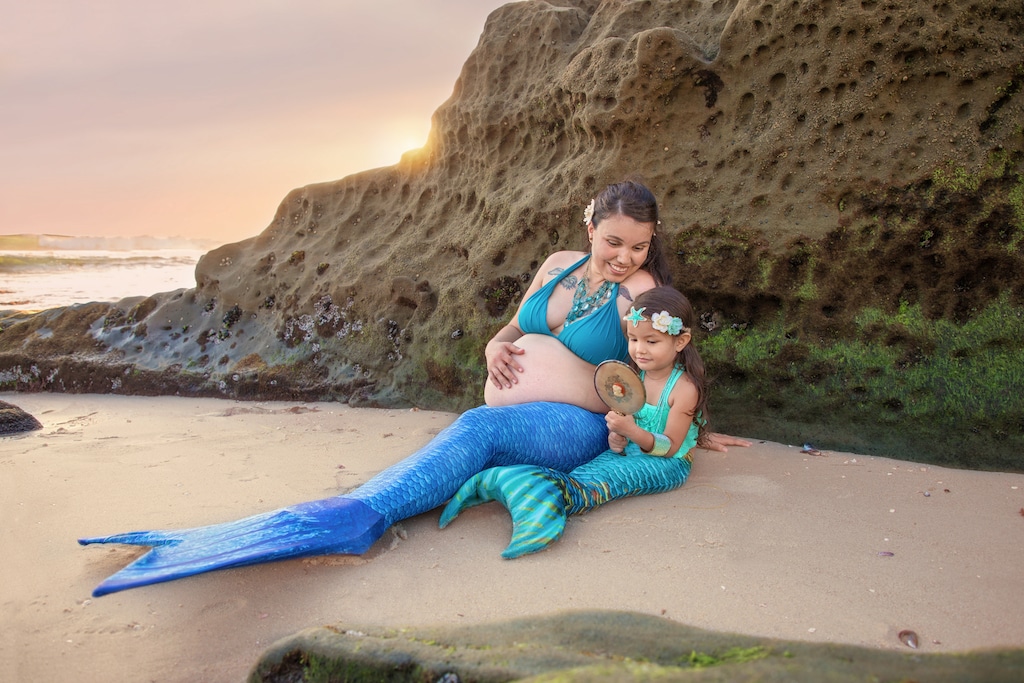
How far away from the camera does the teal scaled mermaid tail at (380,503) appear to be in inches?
93.4

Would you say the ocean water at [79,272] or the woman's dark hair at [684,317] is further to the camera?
the ocean water at [79,272]

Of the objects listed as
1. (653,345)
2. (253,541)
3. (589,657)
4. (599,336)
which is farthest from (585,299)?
(589,657)

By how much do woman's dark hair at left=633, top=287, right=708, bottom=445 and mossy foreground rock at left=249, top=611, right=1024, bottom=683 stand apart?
63.6 inches

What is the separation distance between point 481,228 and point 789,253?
206 cm

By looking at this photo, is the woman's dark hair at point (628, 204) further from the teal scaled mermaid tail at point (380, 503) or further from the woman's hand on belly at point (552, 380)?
the teal scaled mermaid tail at point (380, 503)

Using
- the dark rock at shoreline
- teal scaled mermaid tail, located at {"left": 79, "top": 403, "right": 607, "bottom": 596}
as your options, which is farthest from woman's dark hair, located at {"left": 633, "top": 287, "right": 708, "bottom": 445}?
the dark rock at shoreline

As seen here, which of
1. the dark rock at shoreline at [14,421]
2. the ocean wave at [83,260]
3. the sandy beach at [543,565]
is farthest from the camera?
the ocean wave at [83,260]

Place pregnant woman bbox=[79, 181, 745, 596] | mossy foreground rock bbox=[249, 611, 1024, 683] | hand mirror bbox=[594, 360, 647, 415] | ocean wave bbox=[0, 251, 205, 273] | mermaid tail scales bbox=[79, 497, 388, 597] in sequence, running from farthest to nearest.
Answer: ocean wave bbox=[0, 251, 205, 273]
hand mirror bbox=[594, 360, 647, 415]
pregnant woman bbox=[79, 181, 745, 596]
mermaid tail scales bbox=[79, 497, 388, 597]
mossy foreground rock bbox=[249, 611, 1024, 683]

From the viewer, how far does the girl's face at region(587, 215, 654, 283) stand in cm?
352

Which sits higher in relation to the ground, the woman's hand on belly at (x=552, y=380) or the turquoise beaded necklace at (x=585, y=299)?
the turquoise beaded necklace at (x=585, y=299)

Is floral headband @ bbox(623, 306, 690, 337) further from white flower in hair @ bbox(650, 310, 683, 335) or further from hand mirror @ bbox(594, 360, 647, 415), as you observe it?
hand mirror @ bbox(594, 360, 647, 415)

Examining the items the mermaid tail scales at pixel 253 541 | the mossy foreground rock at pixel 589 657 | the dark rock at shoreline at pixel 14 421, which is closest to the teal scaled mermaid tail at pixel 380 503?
the mermaid tail scales at pixel 253 541

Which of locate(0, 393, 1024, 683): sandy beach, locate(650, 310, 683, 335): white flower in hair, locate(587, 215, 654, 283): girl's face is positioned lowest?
locate(0, 393, 1024, 683): sandy beach

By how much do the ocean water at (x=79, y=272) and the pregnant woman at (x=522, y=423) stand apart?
30.2 feet
